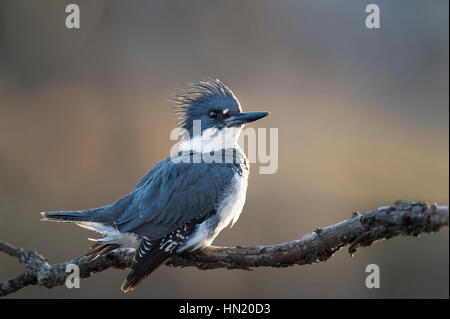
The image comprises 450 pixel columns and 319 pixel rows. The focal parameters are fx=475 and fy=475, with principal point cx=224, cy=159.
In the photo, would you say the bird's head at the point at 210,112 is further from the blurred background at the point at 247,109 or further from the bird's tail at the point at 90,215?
the blurred background at the point at 247,109

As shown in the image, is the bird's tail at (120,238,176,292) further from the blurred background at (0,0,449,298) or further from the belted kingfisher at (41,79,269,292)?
the blurred background at (0,0,449,298)

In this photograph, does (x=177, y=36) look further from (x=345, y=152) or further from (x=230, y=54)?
(x=345, y=152)

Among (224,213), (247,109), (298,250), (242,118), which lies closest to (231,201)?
(224,213)

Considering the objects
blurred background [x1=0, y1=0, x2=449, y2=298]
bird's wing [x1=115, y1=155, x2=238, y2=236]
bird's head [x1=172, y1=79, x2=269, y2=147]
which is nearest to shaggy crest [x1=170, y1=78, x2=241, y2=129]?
bird's head [x1=172, y1=79, x2=269, y2=147]

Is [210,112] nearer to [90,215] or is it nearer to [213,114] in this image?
[213,114]

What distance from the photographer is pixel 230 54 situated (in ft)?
16.6

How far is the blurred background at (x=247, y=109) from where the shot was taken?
373cm

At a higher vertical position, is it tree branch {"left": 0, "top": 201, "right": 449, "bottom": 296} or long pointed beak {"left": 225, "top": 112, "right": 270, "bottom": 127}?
long pointed beak {"left": 225, "top": 112, "right": 270, "bottom": 127}

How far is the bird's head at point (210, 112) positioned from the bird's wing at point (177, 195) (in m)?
0.24

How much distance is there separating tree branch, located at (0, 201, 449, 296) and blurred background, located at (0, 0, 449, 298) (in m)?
1.55

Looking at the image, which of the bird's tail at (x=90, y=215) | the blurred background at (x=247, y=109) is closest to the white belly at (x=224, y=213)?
the bird's tail at (x=90, y=215)

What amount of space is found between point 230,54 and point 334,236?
365cm

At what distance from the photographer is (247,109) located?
4.25 metres

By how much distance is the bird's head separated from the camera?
8.20 ft
